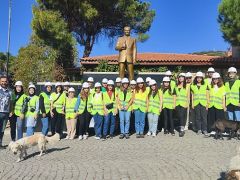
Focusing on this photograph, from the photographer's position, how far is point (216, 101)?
11.6 m

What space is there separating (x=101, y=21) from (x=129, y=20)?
191 cm

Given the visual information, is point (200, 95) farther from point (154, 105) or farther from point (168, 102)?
point (154, 105)

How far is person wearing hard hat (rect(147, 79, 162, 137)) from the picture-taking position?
1214cm

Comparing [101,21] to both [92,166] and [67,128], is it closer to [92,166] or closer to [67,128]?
[67,128]

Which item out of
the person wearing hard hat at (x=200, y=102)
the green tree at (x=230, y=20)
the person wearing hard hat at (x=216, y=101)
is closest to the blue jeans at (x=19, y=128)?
the person wearing hard hat at (x=200, y=102)

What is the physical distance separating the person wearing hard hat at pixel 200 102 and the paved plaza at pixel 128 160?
623 mm

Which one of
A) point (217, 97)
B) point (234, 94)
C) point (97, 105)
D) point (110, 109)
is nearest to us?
point (234, 94)

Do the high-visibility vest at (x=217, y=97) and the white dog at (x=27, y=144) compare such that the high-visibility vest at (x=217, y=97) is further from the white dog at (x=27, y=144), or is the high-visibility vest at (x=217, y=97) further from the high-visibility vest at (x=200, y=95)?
the white dog at (x=27, y=144)

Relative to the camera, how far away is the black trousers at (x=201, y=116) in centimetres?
1194

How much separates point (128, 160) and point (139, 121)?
361 cm

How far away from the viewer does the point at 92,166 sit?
8.03 m

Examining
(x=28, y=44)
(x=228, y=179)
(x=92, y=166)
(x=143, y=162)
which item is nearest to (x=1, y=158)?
(x=92, y=166)

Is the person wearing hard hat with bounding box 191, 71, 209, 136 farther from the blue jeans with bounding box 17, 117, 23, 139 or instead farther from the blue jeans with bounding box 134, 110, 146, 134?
the blue jeans with bounding box 17, 117, 23, 139

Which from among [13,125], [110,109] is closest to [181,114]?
[110,109]
